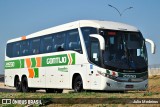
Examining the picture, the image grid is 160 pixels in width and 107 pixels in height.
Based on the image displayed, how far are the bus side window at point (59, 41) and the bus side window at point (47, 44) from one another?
22.3 inches

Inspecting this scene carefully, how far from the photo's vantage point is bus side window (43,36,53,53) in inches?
988

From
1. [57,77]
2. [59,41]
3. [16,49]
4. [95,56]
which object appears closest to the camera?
[95,56]

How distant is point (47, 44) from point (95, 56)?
19.4 feet

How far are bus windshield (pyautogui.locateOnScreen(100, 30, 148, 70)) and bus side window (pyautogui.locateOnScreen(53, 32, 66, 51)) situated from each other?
3.59 m

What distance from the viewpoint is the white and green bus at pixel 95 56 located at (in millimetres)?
20078

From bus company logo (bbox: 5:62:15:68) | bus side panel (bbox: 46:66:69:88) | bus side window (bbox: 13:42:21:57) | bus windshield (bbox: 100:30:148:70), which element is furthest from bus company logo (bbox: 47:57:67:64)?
bus company logo (bbox: 5:62:15:68)

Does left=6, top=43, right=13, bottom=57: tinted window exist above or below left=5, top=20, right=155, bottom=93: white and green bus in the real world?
above

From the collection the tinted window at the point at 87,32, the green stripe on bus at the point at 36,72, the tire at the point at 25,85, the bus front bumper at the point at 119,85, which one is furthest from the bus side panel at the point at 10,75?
the bus front bumper at the point at 119,85

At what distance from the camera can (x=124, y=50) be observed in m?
20.4

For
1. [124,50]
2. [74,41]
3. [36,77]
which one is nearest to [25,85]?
[36,77]

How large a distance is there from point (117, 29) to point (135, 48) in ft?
4.14

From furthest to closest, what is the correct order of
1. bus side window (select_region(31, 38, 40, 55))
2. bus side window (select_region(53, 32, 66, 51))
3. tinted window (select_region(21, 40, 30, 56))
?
tinted window (select_region(21, 40, 30, 56)) < bus side window (select_region(31, 38, 40, 55)) < bus side window (select_region(53, 32, 66, 51))

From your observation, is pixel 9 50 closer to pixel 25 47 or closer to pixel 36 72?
pixel 25 47

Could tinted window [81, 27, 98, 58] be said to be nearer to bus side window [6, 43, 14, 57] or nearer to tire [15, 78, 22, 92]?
tire [15, 78, 22, 92]
